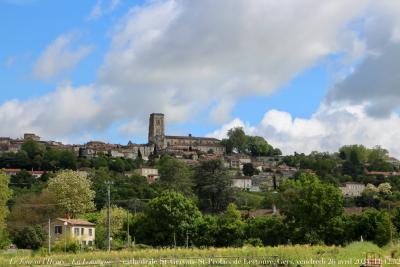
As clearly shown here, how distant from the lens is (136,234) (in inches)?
2530

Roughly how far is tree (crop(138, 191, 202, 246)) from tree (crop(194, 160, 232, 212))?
28.1 metres

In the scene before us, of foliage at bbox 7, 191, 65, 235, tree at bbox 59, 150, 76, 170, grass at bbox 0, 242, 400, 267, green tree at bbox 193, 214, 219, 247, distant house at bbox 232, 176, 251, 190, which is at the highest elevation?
tree at bbox 59, 150, 76, 170

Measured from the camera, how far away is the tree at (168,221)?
62062 mm

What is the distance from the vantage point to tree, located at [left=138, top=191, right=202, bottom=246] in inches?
2443

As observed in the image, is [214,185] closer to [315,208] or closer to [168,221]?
[168,221]

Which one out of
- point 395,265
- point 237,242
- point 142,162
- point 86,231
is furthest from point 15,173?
point 395,265

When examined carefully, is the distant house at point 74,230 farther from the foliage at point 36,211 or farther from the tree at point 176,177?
the tree at point 176,177

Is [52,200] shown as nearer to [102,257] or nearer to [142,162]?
[102,257]

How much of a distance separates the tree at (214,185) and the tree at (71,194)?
1990 centimetres

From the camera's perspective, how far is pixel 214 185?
91.9m

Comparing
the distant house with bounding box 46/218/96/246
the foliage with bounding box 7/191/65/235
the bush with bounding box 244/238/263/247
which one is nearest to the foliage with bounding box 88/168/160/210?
the foliage with bounding box 7/191/65/235

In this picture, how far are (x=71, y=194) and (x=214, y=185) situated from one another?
2254 centimetres

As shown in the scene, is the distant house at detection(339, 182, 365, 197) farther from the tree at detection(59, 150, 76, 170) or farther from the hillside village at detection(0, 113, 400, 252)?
the tree at detection(59, 150, 76, 170)

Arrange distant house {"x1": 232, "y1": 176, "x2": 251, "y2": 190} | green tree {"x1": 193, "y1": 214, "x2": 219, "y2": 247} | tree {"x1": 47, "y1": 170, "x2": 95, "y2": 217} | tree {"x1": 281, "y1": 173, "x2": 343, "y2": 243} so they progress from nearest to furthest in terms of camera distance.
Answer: tree {"x1": 281, "y1": 173, "x2": 343, "y2": 243} < green tree {"x1": 193, "y1": 214, "x2": 219, "y2": 247} < tree {"x1": 47, "y1": 170, "x2": 95, "y2": 217} < distant house {"x1": 232, "y1": 176, "x2": 251, "y2": 190}
